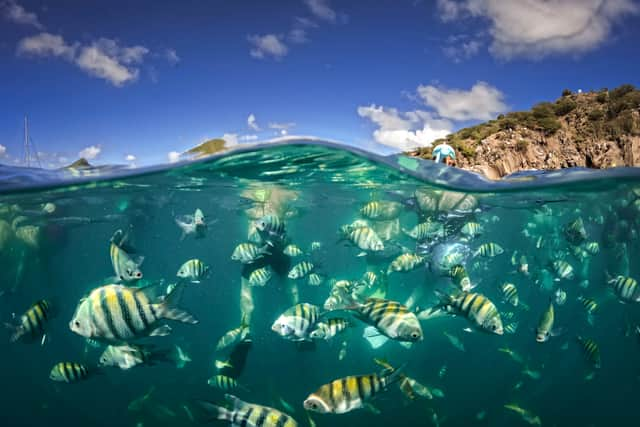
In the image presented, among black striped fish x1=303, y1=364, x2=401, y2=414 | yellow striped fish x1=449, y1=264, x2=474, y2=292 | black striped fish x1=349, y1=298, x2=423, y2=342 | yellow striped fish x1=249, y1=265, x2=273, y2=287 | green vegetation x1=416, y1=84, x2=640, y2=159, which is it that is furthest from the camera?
green vegetation x1=416, y1=84, x2=640, y2=159

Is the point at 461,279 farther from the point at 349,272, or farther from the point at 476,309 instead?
the point at 349,272

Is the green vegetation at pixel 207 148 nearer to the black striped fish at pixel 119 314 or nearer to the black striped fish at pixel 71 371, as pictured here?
the black striped fish at pixel 71 371

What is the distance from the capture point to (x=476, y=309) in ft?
19.2

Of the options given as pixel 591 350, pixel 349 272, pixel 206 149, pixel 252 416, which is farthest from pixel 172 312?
pixel 349 272

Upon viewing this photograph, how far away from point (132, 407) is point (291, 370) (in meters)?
17.0

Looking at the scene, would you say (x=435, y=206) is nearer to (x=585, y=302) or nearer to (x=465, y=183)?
(x=465, y=183)

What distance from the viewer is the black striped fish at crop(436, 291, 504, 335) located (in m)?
5.81

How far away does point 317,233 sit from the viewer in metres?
51.3

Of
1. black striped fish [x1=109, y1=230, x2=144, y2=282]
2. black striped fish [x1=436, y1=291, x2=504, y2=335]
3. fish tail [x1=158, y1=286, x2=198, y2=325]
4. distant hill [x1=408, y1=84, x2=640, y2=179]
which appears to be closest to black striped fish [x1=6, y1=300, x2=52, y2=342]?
black striped fish [x1=109, y1=230, x2=144, y2=282]

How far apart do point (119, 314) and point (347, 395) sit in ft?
10.2

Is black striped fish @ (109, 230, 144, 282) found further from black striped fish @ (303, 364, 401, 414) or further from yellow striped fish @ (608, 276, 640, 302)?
yellow striped fish @ (608, 276, 640, 302)

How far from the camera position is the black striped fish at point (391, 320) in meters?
5.20

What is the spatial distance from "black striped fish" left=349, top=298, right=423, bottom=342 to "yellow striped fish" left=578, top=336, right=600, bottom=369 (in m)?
6.12

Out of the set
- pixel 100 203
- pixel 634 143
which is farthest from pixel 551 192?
pixel 100 203
